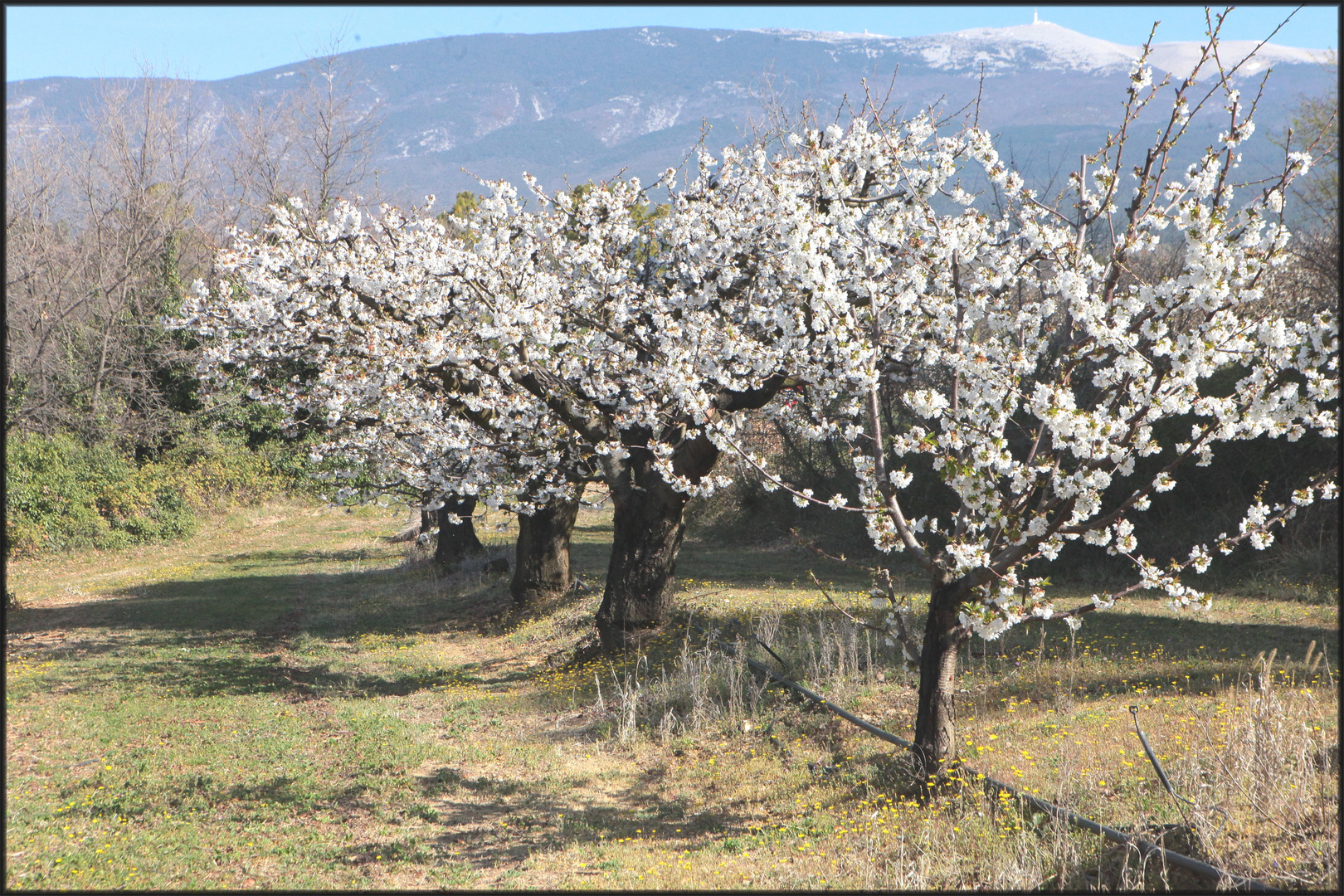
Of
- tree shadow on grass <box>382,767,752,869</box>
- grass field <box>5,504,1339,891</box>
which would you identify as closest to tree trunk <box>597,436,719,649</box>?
grass field <box>5,504,1339,891</box>

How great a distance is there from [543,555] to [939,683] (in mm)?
8761

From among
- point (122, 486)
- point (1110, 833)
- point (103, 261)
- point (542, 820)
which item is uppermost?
point (103, 261)

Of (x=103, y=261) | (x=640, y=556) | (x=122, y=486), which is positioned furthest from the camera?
(x=103, y=261)

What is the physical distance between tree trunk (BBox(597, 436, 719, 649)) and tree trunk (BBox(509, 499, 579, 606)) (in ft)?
9.46

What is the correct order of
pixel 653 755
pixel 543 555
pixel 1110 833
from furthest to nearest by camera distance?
pixel 543 555 → pixel 653 755 → pixel 1110 833

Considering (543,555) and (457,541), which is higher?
(543,555)

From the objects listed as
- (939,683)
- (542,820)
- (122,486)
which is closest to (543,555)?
(542,820)

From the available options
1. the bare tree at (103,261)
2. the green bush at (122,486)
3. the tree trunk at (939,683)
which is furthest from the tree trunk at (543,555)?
the green bush at (122,486)

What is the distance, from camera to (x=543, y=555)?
1379 centimetres

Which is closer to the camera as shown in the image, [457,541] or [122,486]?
[457,541]

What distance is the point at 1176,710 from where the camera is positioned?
6891 mm

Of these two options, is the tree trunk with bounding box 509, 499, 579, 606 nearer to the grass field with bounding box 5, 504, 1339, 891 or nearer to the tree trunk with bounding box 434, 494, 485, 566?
the grass field with bounding box 5, 504, 1339, 891

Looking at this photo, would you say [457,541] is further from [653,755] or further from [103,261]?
[103,261]

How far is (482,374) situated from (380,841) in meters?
5.34
